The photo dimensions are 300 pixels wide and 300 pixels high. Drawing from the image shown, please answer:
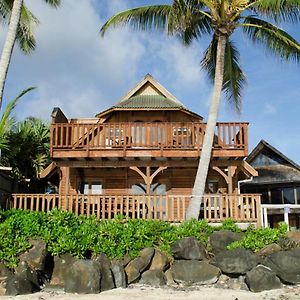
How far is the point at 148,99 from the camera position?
2067 centimetres

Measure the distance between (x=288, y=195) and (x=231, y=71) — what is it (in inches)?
321

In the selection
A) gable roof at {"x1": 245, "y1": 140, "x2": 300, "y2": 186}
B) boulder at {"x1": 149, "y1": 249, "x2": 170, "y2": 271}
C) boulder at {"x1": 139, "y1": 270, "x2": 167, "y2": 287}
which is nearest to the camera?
boulder at {"x1": 139, "y1": 270, "x2": 167, "y2": 287}

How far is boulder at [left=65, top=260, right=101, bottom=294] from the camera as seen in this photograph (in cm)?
1116

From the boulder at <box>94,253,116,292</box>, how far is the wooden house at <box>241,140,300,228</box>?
12123 mm

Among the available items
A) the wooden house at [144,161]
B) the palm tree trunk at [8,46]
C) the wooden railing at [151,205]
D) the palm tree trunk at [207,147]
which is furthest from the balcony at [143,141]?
the palm tree trunk at [8,46]

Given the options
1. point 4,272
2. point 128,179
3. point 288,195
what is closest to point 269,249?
point 4,272

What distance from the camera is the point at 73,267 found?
11.4m

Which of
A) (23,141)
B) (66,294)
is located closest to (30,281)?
(66,294)

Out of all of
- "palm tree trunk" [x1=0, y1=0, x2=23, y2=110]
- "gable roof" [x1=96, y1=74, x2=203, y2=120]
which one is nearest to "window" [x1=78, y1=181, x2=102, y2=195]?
"gable roof" [x1=96, y1=74, x2=203, y2=120]

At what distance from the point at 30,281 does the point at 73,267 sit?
1.14 metres

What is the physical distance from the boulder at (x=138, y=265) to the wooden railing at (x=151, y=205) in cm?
200

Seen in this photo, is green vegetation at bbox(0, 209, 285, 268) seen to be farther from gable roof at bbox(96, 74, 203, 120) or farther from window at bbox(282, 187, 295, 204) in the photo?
window at bbox(282, 187, 295, 204)

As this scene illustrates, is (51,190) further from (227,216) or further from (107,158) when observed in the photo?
(227,216)

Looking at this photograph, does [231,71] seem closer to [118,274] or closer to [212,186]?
[212,186]
